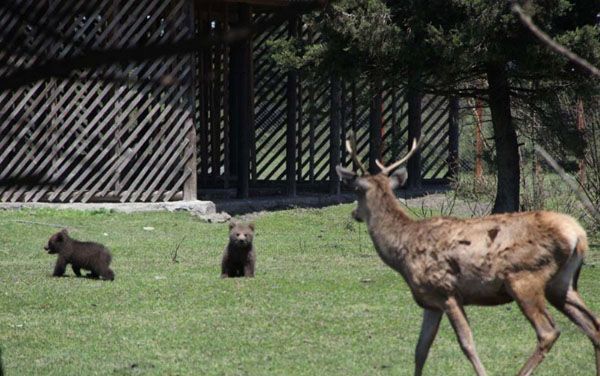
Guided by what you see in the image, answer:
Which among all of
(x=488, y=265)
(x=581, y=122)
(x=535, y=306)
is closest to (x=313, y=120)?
(x=581, y=122)

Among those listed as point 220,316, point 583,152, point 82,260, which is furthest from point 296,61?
point 220,316

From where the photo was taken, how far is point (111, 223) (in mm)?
16906

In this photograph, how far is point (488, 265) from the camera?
6598 millimetres

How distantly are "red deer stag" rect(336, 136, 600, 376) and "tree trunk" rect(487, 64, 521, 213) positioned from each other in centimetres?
910

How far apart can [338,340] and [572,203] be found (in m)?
8.90

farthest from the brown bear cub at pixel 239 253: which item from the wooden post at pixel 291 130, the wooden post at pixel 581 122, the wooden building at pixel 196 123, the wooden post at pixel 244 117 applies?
the wooden post at pixel 291 130

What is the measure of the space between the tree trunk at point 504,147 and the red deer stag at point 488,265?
9.10m

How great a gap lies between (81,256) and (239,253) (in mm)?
1590

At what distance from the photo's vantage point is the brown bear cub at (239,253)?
11.7 metres

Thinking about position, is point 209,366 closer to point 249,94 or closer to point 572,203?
point 572,203

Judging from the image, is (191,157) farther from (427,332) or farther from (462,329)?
(462,329)

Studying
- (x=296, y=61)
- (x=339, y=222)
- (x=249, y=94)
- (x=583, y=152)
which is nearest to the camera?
(x=583, y=152)

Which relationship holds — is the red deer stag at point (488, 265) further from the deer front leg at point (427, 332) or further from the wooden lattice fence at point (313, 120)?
the wooden lattice fence at point (313, 120)

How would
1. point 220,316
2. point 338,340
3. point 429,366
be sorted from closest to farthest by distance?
point 429,366 → point 338,340 → point 220,316
